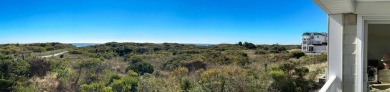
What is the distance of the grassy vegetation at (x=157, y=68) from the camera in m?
12.3

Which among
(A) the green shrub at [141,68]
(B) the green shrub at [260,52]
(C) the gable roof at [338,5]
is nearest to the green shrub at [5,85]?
(A) the green shrub at [141,68]

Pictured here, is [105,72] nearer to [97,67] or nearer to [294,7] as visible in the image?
[97,67]

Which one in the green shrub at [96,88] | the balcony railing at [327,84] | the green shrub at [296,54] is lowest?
the green shrub at [96,88]

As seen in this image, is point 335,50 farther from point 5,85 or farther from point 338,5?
point 5,85

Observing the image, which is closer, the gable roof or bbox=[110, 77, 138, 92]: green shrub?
the gable roof

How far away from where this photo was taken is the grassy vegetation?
12.3 meters

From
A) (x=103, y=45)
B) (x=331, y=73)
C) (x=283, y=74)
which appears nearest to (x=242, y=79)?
(x=283, y=74)

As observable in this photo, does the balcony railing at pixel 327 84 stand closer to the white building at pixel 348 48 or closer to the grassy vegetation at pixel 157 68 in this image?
the white building at pixel 348 48

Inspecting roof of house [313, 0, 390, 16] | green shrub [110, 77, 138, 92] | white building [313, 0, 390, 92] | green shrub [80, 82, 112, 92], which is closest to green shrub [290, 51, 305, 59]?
green shrub [110, 77, 138, 92]

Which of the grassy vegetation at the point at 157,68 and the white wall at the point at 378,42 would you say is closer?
the white wall at the point at 378,42

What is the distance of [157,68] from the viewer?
17328 mm

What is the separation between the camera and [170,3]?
2467cm

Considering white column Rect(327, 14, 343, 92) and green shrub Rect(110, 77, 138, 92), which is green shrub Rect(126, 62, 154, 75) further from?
white column Rect(327, 14, 343, 92)

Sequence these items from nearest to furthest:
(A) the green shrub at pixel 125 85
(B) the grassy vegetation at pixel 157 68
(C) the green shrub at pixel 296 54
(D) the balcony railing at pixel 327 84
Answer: (D) the balcony railing at pixel 327 84 → (B) the grassy vegetation at pixel 157 68 → (A) the green shrub at pixel 125 85 → (C) the green shrub at pixel 296 54
